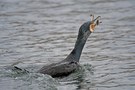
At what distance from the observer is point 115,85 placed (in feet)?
43.3

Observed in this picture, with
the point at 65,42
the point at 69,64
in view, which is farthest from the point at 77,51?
the point at 65,42

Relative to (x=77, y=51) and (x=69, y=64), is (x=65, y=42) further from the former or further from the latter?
(x=69, y=64)

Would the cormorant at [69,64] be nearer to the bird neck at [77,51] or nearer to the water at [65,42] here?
the bird neck at [77,51]

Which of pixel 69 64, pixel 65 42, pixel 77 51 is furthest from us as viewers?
pixel 65 42

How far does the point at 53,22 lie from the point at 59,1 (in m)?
2.96

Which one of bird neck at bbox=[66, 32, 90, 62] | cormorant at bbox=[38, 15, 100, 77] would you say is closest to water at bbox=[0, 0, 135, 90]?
cormorant at bbox=[38, 15, 100, 77]

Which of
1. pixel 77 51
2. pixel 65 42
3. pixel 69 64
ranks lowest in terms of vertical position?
pixel 65 42

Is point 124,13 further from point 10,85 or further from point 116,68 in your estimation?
point 10,85

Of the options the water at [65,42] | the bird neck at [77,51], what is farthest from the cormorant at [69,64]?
the water at [65,42]

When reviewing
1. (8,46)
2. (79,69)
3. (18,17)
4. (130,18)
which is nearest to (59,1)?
(18,17)

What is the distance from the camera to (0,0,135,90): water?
13383 mm

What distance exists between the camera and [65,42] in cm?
1755

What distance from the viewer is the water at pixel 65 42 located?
527 inches

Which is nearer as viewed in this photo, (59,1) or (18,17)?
(18,17)
